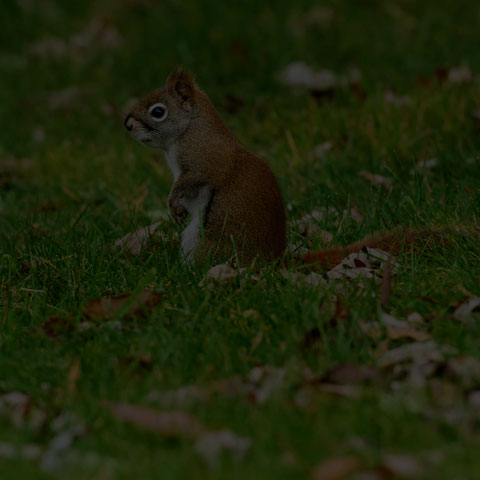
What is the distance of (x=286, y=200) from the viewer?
190 inches

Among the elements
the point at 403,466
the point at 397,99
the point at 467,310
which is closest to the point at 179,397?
the point at 403,466

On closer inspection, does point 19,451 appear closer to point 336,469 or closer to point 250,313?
point 336,469

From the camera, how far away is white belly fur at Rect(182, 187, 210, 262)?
3.74 m

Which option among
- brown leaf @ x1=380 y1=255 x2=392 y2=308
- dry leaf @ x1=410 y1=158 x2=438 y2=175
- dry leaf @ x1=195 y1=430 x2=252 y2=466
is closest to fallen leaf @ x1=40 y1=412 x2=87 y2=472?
dry leaf @ x1=195 y1=430 x2=252 y2=466

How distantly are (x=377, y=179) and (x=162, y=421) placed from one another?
2.58 m

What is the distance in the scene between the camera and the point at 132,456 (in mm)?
2420

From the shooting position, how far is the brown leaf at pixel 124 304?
328cm

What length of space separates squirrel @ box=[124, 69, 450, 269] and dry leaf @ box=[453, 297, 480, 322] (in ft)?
2.02

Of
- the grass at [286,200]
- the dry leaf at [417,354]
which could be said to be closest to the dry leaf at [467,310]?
the grass at [286,200]

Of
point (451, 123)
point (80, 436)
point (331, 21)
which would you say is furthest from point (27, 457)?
point (331, 21)

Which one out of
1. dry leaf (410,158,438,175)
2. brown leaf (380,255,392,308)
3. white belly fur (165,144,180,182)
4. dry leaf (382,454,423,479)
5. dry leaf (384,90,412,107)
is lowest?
dry leaf (410,158,438,175)

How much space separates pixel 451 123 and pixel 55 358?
3013 millimetres

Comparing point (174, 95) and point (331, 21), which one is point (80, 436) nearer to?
point (174, 95)

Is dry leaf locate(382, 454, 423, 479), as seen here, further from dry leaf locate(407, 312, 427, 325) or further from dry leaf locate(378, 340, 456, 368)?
dry leaf locate(407, 312, 427, 325)
